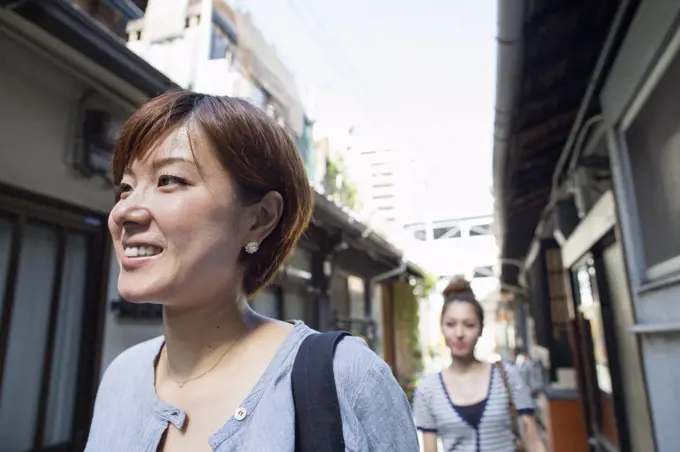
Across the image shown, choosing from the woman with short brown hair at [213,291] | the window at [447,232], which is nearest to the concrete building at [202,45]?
the woman with short brown hair at [213,291]

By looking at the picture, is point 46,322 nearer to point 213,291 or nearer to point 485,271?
point 213,291

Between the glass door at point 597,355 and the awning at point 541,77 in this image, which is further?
the glass door at point 597,355

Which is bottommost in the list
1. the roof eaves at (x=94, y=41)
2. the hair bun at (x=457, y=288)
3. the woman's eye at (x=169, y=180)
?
the hair bun at (x=457, y=288)

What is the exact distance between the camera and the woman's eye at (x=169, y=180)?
1.17m

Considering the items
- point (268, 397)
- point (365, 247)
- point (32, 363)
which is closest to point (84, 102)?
point (32, 363)

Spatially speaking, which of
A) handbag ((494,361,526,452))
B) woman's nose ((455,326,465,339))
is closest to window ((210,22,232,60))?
woman's nose ((455,326,465,339))

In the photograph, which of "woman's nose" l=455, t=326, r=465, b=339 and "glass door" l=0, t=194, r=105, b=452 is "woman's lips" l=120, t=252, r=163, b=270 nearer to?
"woman's nose" l=455, t=326, r=465, b=339

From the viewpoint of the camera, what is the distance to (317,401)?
3.33ft

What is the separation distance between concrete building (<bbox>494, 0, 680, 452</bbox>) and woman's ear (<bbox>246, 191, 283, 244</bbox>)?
1931 mm

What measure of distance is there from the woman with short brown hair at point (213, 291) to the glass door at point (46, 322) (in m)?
2.35

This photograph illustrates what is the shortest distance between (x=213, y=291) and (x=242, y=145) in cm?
37

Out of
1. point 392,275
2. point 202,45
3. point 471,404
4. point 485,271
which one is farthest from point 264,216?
point 485,271

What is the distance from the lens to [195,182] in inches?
45.9

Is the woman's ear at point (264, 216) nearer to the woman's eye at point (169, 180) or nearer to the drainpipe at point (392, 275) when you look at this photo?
the woman's eye at point (169, 180)
